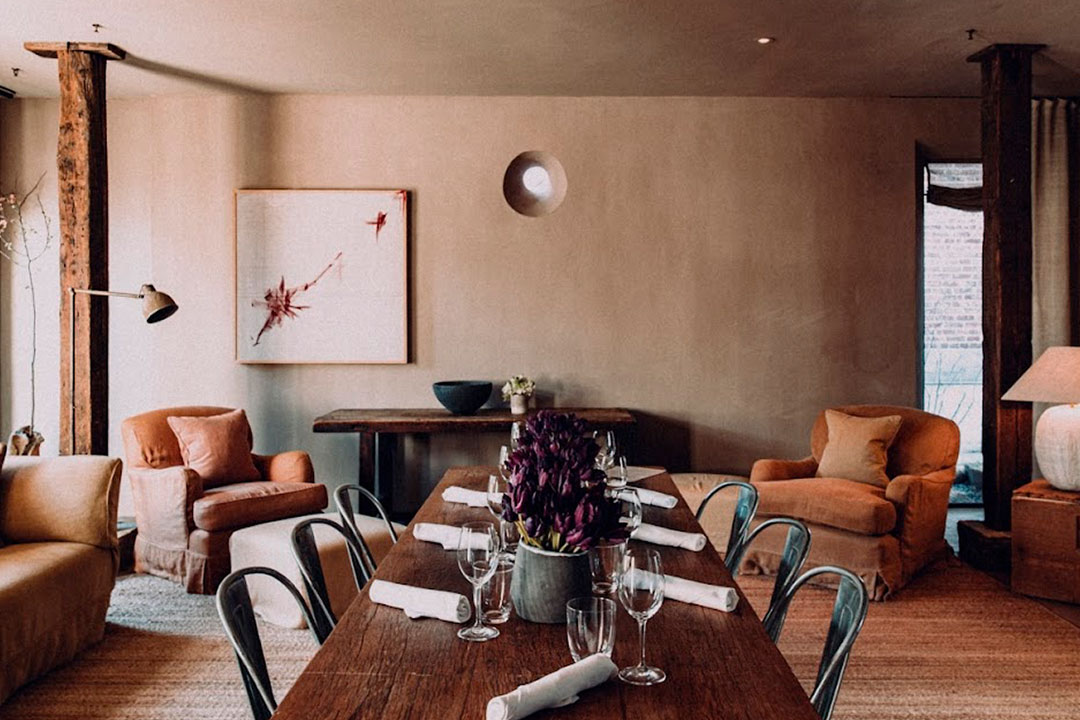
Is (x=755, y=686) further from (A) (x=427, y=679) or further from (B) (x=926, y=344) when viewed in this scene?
(B) (x=926, y=344)

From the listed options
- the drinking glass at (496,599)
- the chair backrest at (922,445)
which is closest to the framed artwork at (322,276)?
the chair backrest at (922,445)

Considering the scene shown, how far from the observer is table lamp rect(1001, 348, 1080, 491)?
3.99m

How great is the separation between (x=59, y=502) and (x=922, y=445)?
4020 millimetres

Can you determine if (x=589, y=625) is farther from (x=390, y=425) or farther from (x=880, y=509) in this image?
(x=390, y=425)

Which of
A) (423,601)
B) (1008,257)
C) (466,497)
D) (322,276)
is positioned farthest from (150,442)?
(1008,257)

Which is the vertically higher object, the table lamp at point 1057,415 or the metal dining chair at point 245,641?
the table lamp at point 1057,415

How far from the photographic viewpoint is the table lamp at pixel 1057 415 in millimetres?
3992

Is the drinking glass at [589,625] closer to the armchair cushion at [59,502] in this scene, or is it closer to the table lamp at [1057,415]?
the armchair cushion at [59,502]

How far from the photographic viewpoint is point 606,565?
5.84ft

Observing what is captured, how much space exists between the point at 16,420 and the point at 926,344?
234 inches

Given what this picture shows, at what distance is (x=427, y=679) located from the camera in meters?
1.48

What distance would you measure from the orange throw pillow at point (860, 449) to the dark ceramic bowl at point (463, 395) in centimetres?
196

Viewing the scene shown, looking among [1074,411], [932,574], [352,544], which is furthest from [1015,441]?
[352,544]

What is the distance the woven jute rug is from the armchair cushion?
0.48 m
